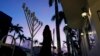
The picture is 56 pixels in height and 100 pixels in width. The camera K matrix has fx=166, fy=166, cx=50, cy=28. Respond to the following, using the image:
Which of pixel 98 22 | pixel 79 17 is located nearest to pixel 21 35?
pixel 79 17

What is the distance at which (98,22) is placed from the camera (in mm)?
5598

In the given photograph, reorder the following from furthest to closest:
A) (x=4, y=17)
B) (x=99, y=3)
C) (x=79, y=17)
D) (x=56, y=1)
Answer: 1. (x=4, y=17)
2. (x=56, y=1)
3. (x=79, y=17)
4. (x=99, y=3)

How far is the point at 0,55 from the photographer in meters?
13.6

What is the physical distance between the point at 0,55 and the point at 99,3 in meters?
10.3

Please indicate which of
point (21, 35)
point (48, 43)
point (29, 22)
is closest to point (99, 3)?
point (48, 43)

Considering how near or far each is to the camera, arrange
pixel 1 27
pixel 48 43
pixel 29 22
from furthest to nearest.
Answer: pixel 1 27, pixel 29 22, pixel 48 43

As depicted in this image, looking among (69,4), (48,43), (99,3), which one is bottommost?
(48,43)

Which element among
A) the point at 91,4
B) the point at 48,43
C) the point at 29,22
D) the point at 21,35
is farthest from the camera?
the point at 21,35

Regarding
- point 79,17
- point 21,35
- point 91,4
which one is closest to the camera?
point 91,4

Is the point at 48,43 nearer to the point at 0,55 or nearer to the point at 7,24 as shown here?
the point at 0,55

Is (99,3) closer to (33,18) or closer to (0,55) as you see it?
(0,55)

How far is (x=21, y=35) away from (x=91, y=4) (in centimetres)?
5503

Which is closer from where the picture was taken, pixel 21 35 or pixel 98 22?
pixel 98 22

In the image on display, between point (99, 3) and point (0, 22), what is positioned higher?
point (0, 22)
